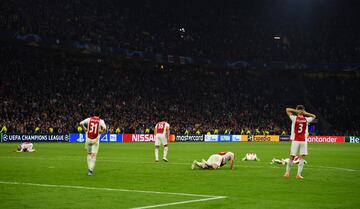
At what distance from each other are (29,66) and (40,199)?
50037 millimetres

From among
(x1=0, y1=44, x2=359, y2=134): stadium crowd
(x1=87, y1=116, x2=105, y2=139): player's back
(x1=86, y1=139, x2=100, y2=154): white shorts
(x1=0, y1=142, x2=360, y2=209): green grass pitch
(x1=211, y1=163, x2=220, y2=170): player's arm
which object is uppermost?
(x1=0, y1=44, x2=359, y2=134): stadium crowd

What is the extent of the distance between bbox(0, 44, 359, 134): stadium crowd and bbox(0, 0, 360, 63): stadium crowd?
3785 millimetres

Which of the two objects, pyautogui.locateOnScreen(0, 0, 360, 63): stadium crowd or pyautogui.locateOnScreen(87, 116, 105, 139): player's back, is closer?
pyautogui.locateOnScreen(87, 116, 105, 139): player's back

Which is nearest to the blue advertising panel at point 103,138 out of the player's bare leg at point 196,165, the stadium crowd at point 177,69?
the stadium crowd at point 177,69

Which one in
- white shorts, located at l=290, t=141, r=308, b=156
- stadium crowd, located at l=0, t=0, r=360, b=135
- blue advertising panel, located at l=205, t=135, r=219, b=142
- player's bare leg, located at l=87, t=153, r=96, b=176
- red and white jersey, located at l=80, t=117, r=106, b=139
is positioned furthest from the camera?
blue advertising panel, located at l=205, t=135, r=219, b=142

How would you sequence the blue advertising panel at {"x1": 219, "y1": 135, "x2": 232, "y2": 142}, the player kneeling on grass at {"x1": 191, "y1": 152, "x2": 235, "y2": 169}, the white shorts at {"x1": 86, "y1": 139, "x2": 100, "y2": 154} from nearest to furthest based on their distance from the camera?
the white shorts at {"x1": 86, "y1": 139, "x2": 100, "y2": 154}, the player kneeling on grass at {"x1": 191, "y1": 152, "x2": 235, "y2": 169}, the blue advertising panel at {"x1": 219, "y1": 135, "x2": 232, "y2": 142}

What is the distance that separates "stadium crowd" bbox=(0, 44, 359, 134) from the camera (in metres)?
56.4

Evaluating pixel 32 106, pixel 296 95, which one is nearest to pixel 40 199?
pixel 32 106

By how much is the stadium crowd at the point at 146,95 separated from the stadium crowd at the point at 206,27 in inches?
149

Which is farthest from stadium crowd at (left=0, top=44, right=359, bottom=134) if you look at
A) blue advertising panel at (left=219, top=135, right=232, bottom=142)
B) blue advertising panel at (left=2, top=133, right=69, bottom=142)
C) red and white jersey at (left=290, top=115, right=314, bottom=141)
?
red and white jersey at (left=290, top=115, right=314, bottom=141)

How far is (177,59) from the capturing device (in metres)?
75.3

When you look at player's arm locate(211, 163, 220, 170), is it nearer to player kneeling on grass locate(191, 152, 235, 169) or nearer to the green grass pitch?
player kneeling on grass locate(191, 152, 235, 169)

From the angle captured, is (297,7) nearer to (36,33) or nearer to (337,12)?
(337,12)

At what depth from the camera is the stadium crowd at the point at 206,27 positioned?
6306cm
